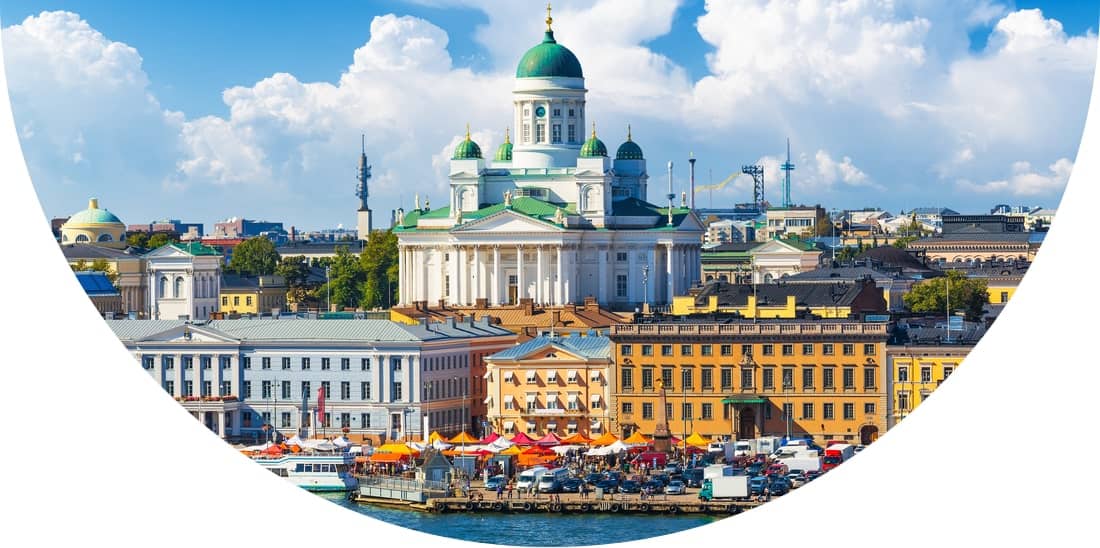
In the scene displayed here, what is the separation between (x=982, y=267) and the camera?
71000 mm

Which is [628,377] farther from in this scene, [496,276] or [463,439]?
[496,276]

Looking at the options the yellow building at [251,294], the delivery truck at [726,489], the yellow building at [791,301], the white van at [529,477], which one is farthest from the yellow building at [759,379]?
the yellow building at [251,294]

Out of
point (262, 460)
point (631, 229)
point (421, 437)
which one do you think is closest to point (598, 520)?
point (262, 460)

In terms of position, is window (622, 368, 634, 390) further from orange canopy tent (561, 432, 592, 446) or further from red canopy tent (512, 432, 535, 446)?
red canopy tent (512, 432, 535, 446)

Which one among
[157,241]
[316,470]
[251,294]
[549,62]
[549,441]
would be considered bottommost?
[316,470]

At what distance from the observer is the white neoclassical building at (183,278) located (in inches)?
2943

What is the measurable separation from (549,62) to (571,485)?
34.1m

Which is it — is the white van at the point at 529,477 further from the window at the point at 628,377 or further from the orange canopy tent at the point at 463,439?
the window at the point at 628,377

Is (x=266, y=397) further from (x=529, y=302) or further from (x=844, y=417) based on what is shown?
(x=529, y=302)

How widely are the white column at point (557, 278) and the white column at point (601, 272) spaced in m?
0.96

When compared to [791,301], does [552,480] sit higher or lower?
lower

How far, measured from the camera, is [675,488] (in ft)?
123

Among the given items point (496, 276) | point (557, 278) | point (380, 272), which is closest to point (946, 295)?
point (557, 278)

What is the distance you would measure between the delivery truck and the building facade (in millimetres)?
8788
